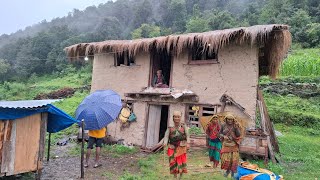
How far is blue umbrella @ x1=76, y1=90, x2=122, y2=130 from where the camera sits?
7.99m

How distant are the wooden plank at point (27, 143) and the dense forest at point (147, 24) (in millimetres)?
30189

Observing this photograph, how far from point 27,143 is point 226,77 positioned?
659 cm

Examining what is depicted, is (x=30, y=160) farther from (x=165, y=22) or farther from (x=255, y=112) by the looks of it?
(x=165, y=22)

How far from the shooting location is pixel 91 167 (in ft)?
29.3

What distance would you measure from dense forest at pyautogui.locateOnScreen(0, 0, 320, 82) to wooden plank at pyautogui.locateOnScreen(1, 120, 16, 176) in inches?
1209

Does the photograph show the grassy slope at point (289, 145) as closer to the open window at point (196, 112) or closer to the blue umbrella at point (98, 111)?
the open window at point (196, 112)

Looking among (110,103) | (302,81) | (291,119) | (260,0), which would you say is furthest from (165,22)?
(110,103)

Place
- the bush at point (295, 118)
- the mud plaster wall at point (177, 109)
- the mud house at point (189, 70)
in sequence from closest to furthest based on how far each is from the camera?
the mud house at point (189, 70)
the mud plaster wall at point (177, 109)
the bush at point (295, 118)

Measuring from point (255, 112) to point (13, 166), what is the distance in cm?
715

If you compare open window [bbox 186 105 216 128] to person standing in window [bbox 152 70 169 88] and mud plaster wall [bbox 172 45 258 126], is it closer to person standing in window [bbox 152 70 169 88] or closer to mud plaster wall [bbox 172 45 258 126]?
mud plaster wall [bbox 172 45 258 126]

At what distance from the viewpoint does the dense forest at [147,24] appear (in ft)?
120

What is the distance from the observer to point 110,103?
831 cm

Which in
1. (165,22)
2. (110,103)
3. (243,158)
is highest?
(165,22)

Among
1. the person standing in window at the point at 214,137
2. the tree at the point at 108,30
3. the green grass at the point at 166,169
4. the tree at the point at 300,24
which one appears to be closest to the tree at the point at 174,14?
the tree at the point at 108,30
